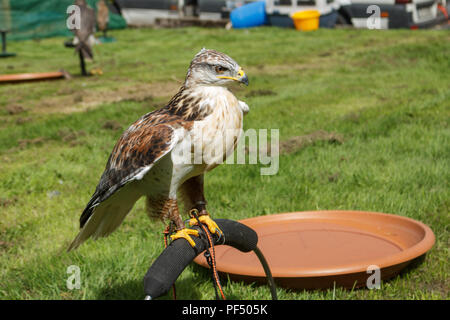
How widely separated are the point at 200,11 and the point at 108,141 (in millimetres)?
18015

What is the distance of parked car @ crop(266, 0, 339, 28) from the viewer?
1880 cm

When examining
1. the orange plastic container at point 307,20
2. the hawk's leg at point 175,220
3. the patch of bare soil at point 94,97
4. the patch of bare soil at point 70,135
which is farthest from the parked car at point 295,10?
the hawk's leg at point 175,220

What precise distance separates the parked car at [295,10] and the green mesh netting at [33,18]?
28.9ft

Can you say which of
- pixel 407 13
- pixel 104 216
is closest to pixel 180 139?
pixel 104 216

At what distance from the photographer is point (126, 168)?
237cm

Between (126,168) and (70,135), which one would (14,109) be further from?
(126,168)

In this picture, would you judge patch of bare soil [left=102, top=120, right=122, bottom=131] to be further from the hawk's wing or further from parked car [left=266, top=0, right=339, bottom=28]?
parked car [left=266, top=0, right=339, bottom=28]

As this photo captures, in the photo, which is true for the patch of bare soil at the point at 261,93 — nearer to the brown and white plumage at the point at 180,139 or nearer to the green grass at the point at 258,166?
the green grass at the point at 258,166

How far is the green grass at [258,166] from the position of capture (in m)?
3.74

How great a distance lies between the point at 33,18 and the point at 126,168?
2192cm

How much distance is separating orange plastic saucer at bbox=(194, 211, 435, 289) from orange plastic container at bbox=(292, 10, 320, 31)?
15.3 metres
